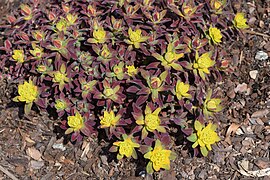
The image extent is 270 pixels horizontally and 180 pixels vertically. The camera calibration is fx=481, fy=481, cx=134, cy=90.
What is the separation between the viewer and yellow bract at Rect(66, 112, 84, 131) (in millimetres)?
3715

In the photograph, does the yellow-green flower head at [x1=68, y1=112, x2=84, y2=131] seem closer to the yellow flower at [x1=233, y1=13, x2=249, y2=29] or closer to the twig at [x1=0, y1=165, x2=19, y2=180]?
the twig at [x1=0, y1=165, x2=19, y2=180]

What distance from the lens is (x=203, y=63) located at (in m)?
3.78

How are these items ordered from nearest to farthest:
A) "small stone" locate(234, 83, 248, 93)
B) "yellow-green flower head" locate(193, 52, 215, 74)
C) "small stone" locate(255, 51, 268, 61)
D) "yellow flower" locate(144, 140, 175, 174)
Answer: "yellow flower" locate(144, 140, 175, 174) < "yellow-green flower head" locate(193, 52, 215, 74) < "small stone" locate(234, 83, 248, 93) < "small stone" locate(255, 51, 268, 61)

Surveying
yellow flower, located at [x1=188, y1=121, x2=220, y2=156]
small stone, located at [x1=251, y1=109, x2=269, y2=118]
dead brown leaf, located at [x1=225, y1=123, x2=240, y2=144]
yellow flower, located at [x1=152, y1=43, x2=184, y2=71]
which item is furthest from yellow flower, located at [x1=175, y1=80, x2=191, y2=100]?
small stone, located at [x1=251, y1=109, x2=269, y2=118]

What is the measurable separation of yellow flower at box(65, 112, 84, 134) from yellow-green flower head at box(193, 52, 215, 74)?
99 cm

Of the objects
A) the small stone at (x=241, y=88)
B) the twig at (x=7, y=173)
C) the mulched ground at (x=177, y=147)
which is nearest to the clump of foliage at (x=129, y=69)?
the mulched ground at (x=177, y=147)

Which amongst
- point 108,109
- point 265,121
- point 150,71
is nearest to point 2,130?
point 108,109

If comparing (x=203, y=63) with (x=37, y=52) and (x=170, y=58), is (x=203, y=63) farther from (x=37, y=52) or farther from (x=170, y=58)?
(x=37, y=52)

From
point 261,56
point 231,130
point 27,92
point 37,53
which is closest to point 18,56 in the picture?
point 37,53

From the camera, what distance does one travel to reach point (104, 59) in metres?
3.88

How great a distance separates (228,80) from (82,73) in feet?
4.70

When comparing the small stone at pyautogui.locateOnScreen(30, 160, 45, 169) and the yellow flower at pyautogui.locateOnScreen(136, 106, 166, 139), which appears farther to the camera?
the small stone at pyautogui.locateOnScreen(30, 160, 45, 169)

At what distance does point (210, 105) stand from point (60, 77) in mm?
1208

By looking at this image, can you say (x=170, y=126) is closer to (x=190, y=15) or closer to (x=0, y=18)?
(x=190, y=15)
